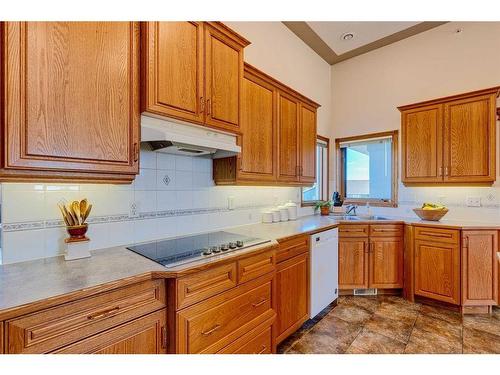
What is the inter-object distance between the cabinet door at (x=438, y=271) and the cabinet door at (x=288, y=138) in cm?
163

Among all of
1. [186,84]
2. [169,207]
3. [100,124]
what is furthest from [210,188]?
[100,124]

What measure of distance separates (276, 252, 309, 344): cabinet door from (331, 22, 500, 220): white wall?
1.99m

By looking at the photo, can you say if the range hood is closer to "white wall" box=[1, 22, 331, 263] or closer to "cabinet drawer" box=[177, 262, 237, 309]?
"white wall" box=[1, 22, 331, 263]

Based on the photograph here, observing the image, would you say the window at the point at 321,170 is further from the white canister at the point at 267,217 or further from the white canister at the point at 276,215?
the white canister at the point at 267,217

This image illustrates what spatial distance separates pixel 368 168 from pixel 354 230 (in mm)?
1233

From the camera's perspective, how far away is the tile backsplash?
48.6 inches

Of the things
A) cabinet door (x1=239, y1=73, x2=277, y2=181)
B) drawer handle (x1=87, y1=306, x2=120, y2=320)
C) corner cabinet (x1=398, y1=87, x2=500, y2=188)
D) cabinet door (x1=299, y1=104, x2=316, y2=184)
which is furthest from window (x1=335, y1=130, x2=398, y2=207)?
drawer handle (x1=87, y1=306, x2=120, y2=320)

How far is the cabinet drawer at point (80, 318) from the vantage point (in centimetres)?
81

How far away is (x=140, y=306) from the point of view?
1.08m

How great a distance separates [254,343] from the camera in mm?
1531

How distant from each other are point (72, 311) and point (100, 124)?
0.86 m

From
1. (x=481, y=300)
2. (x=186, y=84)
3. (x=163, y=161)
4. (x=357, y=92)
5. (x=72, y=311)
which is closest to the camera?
(x=72, y=311)

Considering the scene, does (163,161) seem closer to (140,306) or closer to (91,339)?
(140,306)

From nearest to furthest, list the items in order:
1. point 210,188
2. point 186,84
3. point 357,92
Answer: point 186,84 → point 210,188 → point 357,92
